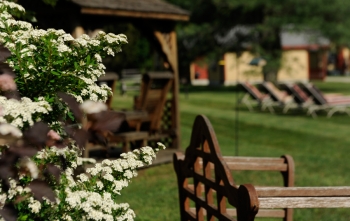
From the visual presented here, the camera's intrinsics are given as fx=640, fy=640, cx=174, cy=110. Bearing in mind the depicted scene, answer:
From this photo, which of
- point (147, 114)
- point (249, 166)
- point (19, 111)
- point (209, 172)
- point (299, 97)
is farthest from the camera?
point (299, 97)

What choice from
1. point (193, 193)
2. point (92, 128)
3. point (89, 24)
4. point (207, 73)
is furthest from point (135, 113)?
point (207, 73)

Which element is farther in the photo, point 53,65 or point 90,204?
point 53,65

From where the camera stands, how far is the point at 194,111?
24.5m

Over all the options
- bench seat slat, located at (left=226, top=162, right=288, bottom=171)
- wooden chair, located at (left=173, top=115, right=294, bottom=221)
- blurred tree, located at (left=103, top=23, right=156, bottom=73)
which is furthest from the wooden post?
blurred tree, located at (left=103, top=23, right=156, bottom=73)

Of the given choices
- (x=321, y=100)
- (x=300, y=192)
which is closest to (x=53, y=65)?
(x=300, y=192)

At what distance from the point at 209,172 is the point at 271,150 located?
29.2ft

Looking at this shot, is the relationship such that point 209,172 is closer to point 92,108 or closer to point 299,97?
point 92,108

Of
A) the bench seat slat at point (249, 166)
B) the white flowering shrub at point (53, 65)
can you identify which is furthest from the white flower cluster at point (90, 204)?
the bench seat slat at point (249, 166)

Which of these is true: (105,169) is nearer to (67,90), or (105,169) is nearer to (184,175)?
(67,90)

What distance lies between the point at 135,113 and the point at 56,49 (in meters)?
7.61

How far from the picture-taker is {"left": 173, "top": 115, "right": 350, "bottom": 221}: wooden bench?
3.68m

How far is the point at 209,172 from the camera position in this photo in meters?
4.63

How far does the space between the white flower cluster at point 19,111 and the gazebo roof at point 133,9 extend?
7747mm

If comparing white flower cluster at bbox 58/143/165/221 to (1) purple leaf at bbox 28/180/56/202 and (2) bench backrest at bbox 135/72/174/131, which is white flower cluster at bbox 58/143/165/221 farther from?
(2) bench backrest at bbox 135/72/174/131
